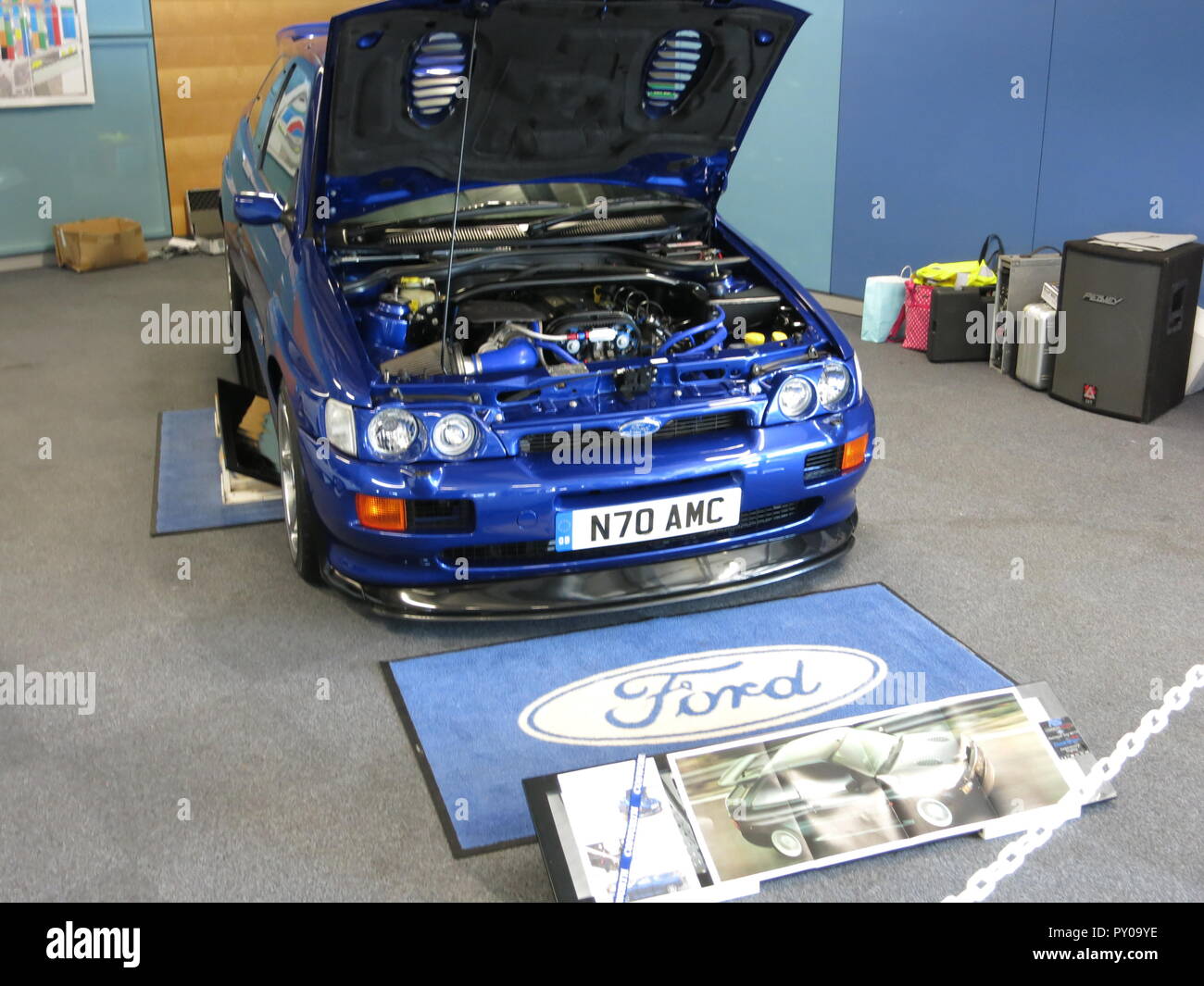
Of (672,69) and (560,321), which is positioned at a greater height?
(672,69)

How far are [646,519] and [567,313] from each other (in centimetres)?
70

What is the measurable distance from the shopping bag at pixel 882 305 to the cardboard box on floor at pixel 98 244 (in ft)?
14.1

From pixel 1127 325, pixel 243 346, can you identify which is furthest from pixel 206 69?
pixel 1127 325

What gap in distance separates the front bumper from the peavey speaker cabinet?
220 centimetres

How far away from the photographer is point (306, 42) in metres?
3.78

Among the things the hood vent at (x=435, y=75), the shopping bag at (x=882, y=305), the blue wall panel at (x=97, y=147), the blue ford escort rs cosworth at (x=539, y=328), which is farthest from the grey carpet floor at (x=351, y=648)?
the blue wall panel at (x=97, y=147)

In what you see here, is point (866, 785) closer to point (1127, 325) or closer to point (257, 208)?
point (257, 208)

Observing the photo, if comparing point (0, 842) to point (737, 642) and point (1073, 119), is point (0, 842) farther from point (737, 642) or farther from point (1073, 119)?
point (1073, 119)

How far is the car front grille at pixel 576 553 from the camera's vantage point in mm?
2854

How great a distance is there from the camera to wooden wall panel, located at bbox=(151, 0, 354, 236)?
24.3 ft

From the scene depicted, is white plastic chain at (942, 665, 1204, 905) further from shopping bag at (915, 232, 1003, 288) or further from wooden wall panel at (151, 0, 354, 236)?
wooden wall panel at (151, 0, 354, 236)

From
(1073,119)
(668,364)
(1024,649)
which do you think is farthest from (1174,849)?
(1073,119)

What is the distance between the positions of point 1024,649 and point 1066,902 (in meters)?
0.95

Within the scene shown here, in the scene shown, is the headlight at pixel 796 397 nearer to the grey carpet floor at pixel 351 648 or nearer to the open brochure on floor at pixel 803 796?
the grey carpet floor at pixel 351 648
